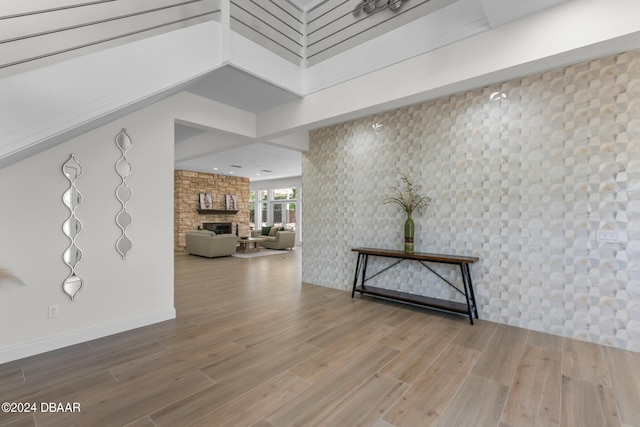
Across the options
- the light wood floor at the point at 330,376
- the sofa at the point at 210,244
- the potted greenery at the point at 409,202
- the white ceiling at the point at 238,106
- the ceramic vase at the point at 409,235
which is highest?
the white ceiling at the point at 238,106

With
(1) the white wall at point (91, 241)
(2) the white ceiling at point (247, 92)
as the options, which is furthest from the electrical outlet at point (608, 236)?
(1) the white wall at point (91, 241)

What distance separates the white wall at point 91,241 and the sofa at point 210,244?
4709 millimetres

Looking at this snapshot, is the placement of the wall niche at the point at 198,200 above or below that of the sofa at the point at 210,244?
above

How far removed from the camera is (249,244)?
31.6 feet

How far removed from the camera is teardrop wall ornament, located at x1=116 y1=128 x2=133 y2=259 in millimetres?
3059

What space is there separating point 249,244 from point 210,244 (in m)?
1.80

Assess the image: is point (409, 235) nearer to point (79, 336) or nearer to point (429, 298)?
point (429, 298)

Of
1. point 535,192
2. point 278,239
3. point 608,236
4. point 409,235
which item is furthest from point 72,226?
point 278,239

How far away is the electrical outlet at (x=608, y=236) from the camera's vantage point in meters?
2.67

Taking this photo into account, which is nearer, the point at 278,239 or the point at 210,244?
the point at 210,244

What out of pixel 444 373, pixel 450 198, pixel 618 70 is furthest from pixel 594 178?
pixel 444 373

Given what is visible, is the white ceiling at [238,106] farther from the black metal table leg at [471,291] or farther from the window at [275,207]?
the window at [275,207]

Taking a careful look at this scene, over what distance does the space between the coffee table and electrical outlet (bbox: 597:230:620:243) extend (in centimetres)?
→ 800

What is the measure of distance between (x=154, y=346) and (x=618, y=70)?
5.09m
